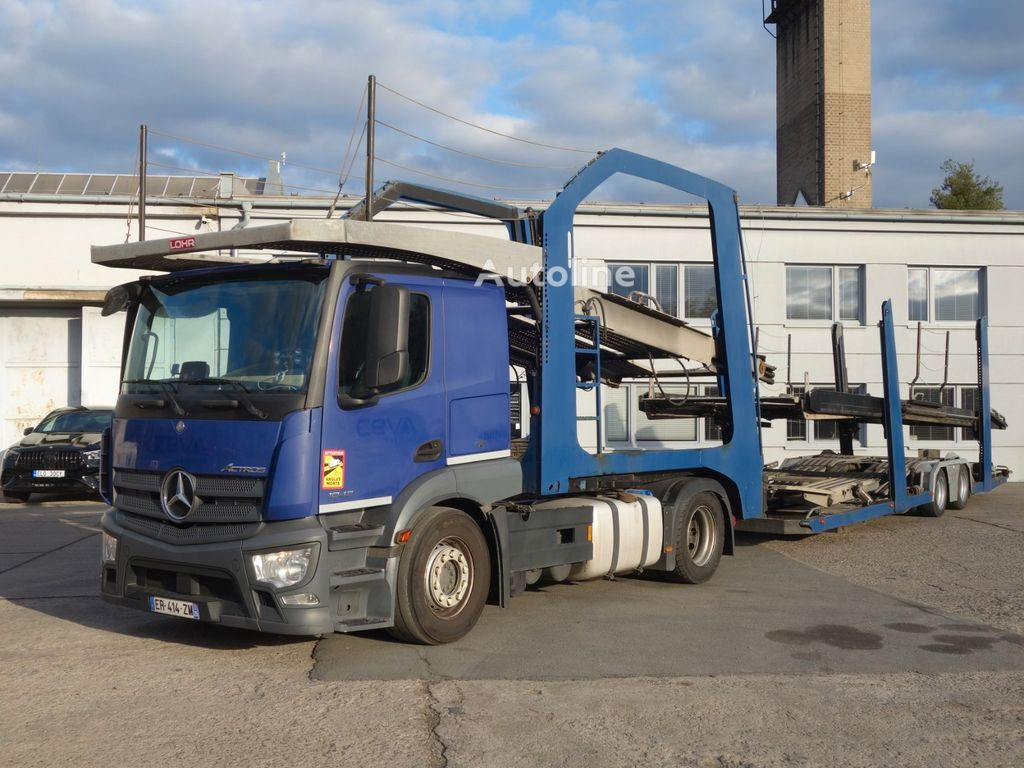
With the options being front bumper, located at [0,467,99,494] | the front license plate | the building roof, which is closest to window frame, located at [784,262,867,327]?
the building roof

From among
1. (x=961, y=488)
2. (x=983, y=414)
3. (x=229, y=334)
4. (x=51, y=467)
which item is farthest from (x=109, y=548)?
(x=983, y=414)

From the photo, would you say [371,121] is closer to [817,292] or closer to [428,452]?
[428,452]

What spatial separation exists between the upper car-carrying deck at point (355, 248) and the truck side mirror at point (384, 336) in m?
0.50

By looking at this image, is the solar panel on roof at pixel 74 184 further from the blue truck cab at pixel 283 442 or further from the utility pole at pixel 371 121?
the blue truck cab at pixel 283 442

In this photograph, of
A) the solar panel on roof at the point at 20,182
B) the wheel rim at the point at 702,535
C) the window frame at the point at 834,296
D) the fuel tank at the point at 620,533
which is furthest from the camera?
the solar panel on roof at the point at 20,182

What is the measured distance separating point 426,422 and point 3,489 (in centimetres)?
1255

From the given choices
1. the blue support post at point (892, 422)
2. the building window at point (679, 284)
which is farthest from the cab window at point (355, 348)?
the building window at point (679, 284)

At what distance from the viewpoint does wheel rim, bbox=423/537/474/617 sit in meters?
6.53

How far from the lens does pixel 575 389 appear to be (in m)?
7.86

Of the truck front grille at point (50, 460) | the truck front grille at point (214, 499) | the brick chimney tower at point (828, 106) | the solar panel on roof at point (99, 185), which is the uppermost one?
the brick chimney tower at point (828, 106)

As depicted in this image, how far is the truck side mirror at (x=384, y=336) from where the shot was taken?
598 cm

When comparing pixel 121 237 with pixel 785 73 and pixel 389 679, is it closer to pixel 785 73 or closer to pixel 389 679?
pixel 389 679

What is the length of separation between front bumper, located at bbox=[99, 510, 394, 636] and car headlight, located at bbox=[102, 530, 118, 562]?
0.80 feet

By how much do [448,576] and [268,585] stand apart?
1.33 m
